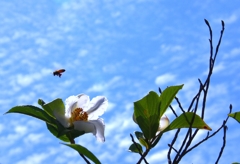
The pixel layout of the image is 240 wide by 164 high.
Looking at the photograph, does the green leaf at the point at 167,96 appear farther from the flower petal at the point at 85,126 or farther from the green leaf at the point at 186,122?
the flower petal at the point at 85,126

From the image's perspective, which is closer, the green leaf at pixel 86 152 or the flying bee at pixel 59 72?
the green leaf at pixel 86 152

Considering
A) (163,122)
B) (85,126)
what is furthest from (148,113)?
(85,126)

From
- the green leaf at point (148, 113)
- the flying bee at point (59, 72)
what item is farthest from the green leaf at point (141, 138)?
the flying bee at point (59, 72)

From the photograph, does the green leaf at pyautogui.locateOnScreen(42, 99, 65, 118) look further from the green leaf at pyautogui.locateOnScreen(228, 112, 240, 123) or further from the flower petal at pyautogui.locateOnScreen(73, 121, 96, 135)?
the green leaf at pyautogui.locateOnScreen(228, 112, 240, 123)

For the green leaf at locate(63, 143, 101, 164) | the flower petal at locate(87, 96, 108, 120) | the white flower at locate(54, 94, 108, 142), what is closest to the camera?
the green leaf at locate(63, 143, 101, 164)

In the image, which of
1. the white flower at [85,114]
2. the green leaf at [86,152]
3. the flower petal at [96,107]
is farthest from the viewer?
the flower petal at [96,107]

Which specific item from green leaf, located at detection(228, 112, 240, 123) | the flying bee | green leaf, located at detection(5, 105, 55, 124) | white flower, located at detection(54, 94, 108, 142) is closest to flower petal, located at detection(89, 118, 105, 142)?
white flower, located at detection(54, 94, 108, 142)
